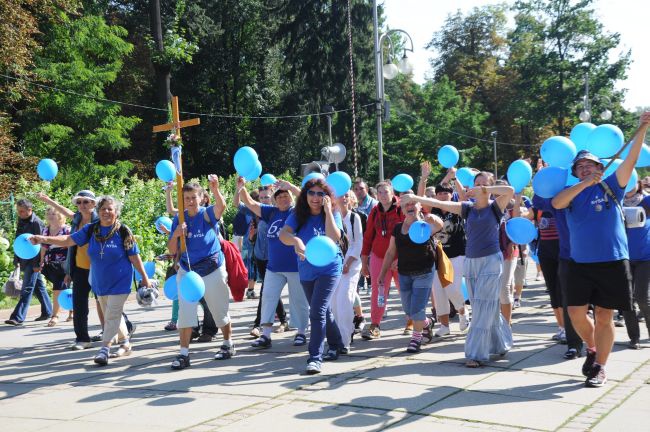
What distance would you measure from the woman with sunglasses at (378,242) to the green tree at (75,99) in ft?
80.5

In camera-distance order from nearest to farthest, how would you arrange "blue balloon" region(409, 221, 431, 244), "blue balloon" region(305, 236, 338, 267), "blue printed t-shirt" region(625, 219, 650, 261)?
"blue balloon" region(305, 236, 338, 267) < "blue balloon" region(409, 221, 431, 244) < "blue printed t-shirt" region(625, 219, 650, 261)

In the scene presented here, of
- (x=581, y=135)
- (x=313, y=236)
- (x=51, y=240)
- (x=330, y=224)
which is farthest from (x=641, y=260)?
(x=51, y=240)

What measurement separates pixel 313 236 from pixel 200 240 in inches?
46.9

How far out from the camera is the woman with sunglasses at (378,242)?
341 inches

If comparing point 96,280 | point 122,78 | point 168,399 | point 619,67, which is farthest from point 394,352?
point 619,67

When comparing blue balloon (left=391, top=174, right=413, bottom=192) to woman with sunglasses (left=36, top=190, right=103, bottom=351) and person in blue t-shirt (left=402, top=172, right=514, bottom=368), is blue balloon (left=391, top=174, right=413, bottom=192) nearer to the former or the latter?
person in blue t-shirt (left=402, top=172, right=514, bottom=368)

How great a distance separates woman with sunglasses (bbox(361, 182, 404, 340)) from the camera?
8.66m

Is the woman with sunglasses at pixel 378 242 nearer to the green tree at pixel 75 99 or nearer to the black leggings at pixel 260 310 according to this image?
the black leggings at pixel 260 310

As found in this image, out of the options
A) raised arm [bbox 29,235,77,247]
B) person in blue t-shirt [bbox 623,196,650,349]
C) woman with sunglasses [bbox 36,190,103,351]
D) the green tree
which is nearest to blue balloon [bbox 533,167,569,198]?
person in blue t-shirt [bbox 623,196,650,349]

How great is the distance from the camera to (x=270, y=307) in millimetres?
8234

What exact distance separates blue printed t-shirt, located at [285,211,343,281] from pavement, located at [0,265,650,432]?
92 cm

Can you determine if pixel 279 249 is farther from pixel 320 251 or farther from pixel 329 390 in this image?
pixel 329 390

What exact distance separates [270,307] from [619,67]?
152 ft

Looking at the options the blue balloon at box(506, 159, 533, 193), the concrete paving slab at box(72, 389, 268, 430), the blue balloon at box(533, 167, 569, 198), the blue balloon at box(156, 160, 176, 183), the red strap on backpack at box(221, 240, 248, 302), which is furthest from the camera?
the red strap on backpack at box(221, 240, 248, 302)
